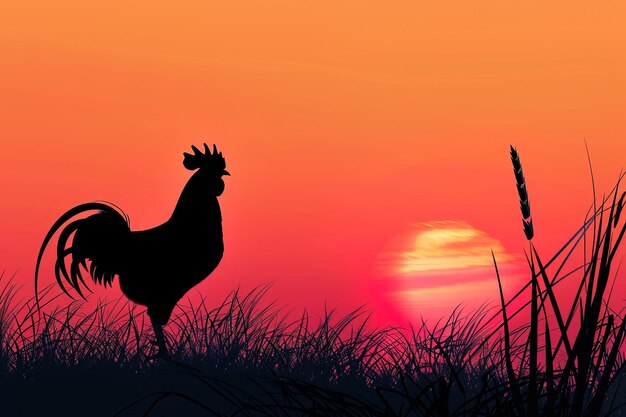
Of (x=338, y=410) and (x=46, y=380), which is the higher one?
(x=46, y=380)

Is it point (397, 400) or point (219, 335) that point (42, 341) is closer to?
point (219, 335)

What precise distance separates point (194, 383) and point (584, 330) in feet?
13.3

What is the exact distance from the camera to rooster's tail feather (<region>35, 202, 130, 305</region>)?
842 centimetres

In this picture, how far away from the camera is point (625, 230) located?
2.90 metres

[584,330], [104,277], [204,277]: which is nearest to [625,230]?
[584,330]

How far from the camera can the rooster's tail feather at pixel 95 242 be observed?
8422 millimetres

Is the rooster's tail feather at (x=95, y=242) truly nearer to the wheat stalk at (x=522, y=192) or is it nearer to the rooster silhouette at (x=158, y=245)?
the rooster silhouette at (x=158, y=245)

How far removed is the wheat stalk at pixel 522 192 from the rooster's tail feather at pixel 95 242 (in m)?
6.36

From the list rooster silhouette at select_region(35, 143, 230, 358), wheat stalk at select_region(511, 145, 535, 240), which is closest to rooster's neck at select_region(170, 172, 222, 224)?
rooster silhouette at select_region(35, 143, 230, 358)

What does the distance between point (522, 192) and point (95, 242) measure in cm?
667

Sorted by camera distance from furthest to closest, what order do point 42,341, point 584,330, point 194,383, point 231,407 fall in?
1. point 42,341
2. point 194,383
3. point 231,407
4. point 584,330

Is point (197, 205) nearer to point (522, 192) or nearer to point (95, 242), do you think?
point (95, 242)

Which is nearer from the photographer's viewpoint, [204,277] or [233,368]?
[233,368]

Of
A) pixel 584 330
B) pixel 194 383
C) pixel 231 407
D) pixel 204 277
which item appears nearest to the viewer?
pixel 584 330
